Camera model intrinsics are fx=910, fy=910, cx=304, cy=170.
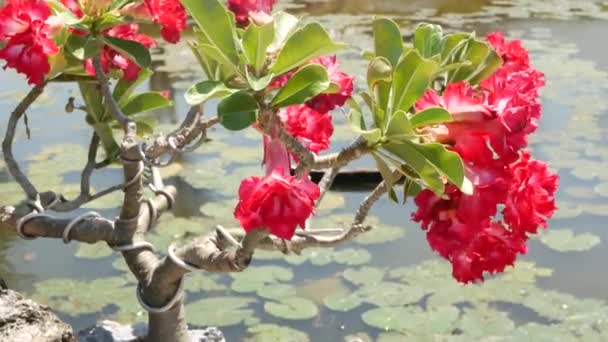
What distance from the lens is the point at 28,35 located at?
927mm

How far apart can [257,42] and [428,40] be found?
178 mm

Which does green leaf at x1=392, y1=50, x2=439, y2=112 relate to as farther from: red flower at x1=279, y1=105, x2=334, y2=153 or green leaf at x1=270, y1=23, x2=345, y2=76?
→ red flower at x1=279, y1=105, x2=334, y2=153

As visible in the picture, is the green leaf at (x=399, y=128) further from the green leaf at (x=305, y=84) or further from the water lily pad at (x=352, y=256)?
the water lily pad at (x=352, y=256)

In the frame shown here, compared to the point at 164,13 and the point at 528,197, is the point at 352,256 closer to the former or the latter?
the point at 164,13

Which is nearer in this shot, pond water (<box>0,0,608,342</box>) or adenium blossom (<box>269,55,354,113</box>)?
adenium blossom (<box>269,55,354,113</box>)

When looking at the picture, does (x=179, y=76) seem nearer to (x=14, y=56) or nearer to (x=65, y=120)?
(x=65, y=120)

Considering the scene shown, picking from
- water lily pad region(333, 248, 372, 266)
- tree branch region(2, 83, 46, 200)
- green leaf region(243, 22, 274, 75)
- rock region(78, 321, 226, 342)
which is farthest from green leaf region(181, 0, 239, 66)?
water lily pad region(333, 248, 372, 266)

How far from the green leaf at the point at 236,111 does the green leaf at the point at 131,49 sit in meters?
A: 0.23

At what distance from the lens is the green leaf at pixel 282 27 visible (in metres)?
0.80

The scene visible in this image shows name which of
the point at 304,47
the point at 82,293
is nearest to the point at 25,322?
the point at 304,47

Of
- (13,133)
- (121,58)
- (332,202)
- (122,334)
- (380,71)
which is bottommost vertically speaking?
(332,202)

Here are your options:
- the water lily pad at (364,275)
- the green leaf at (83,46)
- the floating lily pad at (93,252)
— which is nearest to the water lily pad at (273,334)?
the water lily pad at (364,275)

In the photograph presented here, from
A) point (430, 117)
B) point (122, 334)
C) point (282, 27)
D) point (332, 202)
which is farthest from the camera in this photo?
point (332, 202)

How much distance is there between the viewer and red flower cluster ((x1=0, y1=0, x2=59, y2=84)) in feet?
3.04
